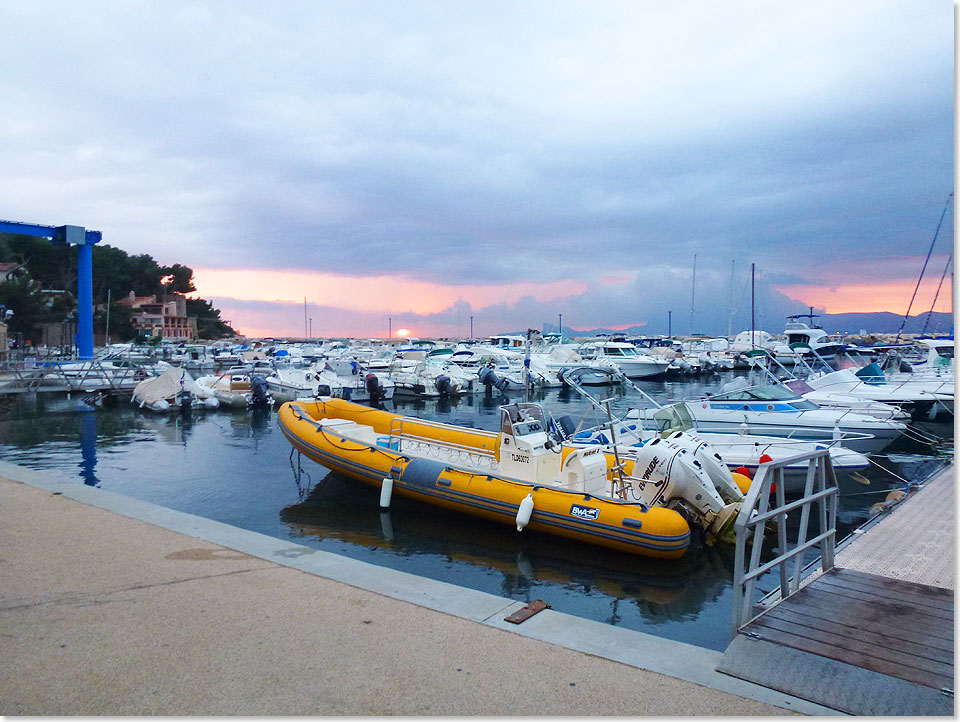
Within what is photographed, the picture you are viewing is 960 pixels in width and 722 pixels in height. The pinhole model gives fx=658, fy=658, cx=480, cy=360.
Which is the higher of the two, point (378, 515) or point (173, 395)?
point (173, 395)

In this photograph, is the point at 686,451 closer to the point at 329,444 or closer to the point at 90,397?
the point at 329,444

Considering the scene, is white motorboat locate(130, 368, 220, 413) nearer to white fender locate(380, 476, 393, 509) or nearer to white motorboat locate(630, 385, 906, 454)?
white fender locate(380, 476, 393, 509)

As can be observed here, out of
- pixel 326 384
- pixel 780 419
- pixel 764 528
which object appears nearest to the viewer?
pixel 764 528

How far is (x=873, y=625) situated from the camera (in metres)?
4.39

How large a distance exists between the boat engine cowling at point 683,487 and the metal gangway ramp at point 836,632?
3042 millimetres

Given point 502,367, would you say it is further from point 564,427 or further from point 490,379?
point 564,427

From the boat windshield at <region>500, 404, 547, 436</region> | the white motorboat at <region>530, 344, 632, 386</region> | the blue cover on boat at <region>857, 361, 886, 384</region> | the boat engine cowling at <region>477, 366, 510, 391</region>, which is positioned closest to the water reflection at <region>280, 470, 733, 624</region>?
the boat windshield at <region>500, 404, 547, 436</region>

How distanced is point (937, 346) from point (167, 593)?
38.9 metres

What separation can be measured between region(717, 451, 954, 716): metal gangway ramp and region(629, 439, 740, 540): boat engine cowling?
9.98 feet

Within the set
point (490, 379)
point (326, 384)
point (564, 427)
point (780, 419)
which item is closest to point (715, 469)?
point (564, 427)

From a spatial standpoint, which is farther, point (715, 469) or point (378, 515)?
point (378, 515)

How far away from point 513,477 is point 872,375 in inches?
592

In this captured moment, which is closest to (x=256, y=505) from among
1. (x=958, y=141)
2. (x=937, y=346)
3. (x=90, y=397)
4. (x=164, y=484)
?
(x=164, y=484)

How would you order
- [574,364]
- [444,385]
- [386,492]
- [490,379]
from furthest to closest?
[574,364] < [490,379] < [444,385] < [386,492]
